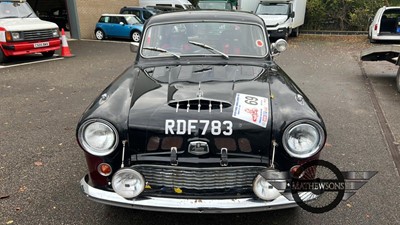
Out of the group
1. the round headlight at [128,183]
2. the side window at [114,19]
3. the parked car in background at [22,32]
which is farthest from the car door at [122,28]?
the round headlight at [128,183]

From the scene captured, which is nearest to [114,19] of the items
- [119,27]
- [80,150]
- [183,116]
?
[119,27]

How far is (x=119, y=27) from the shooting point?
674 inches

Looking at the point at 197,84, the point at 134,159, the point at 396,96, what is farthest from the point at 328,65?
the point at 134,159

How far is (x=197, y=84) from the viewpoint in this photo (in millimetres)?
3049

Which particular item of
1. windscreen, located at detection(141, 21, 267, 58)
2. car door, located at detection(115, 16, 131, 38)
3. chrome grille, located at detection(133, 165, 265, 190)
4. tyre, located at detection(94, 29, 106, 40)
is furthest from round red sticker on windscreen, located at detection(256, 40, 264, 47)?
tyre, located at detection(94, 29, 106, 40)

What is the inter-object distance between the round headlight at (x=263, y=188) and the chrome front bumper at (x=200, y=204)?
41 millimetres

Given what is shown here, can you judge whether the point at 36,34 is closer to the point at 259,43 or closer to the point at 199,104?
the point at 259,43

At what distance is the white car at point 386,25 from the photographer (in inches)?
499

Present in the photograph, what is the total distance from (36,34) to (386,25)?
12.5 meters

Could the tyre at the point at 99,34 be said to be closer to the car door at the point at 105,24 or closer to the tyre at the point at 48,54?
the car door at the point at 105,24

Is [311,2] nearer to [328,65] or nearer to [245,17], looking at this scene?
[328,65]

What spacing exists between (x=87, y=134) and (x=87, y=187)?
1.45 feet

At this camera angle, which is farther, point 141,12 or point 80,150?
point 141,12

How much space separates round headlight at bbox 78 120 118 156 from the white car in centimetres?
1284
